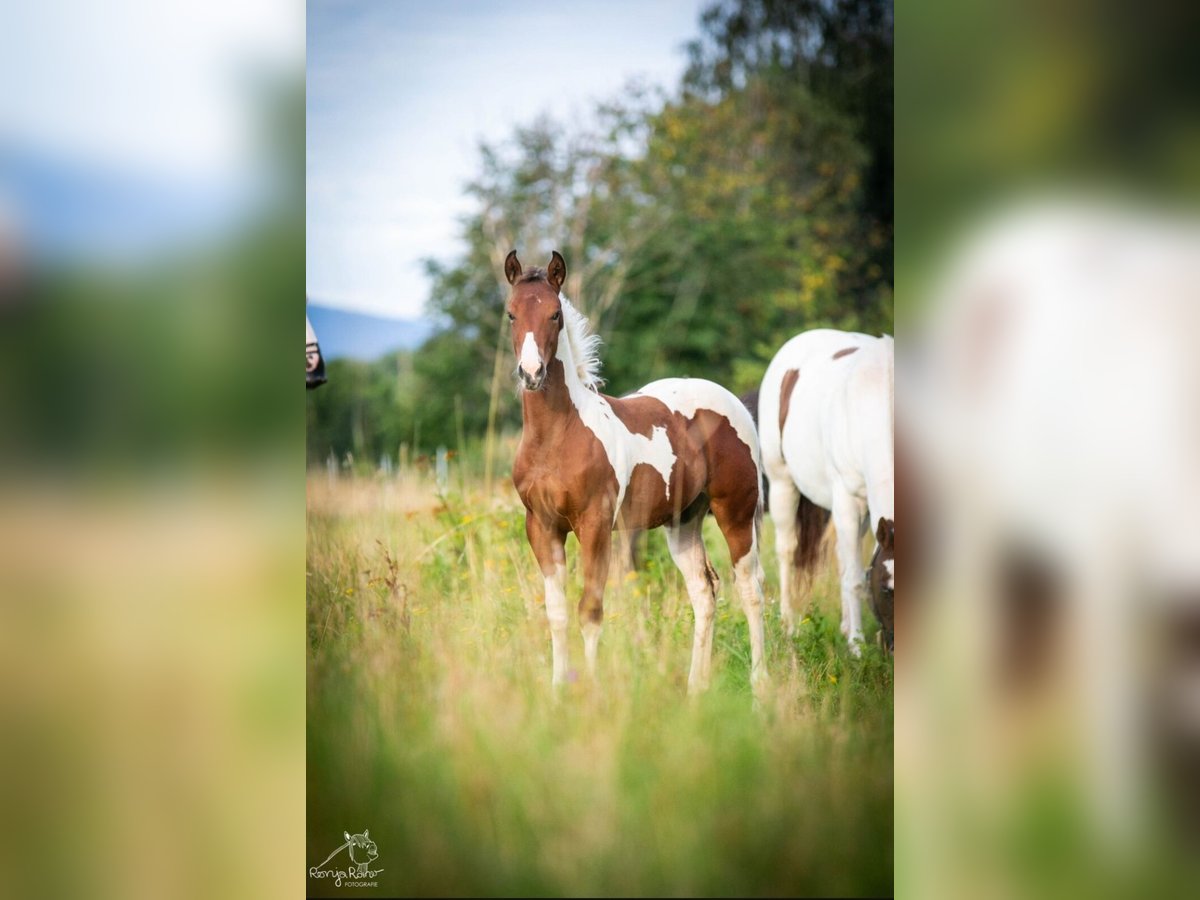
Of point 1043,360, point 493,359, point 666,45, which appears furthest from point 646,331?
point 1043,360

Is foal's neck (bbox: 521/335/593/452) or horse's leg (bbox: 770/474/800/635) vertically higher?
foal's neck (bbox: 521/335/593/452)

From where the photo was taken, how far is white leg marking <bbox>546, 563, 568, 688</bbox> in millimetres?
2465

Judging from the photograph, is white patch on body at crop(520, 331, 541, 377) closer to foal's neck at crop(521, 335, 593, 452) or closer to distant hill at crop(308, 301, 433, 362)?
foal's neck at crop(521, 335, 593, 452)

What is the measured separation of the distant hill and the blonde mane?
0.38 metres

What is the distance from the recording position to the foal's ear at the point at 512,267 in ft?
8.04

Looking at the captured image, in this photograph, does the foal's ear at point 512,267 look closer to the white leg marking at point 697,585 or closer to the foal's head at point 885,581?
the white leg marking at point 697,585

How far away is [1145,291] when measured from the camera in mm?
2139

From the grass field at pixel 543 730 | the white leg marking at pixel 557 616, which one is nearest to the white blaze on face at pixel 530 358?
the grass field at pixel 543 730

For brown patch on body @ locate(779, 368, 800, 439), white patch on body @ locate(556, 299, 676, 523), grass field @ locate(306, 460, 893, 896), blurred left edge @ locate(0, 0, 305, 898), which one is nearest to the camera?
blurred left edge @ locate(0, 0, 305, 898)

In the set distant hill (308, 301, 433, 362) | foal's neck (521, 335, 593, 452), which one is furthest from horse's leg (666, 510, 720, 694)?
distant hill (308, 301, 433, 362)

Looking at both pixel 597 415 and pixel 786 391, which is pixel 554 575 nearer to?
pixel 597 415

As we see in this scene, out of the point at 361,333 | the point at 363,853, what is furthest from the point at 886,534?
the point at 363,853

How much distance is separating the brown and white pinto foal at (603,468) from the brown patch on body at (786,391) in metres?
0.16

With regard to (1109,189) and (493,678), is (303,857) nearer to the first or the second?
(493,678)
